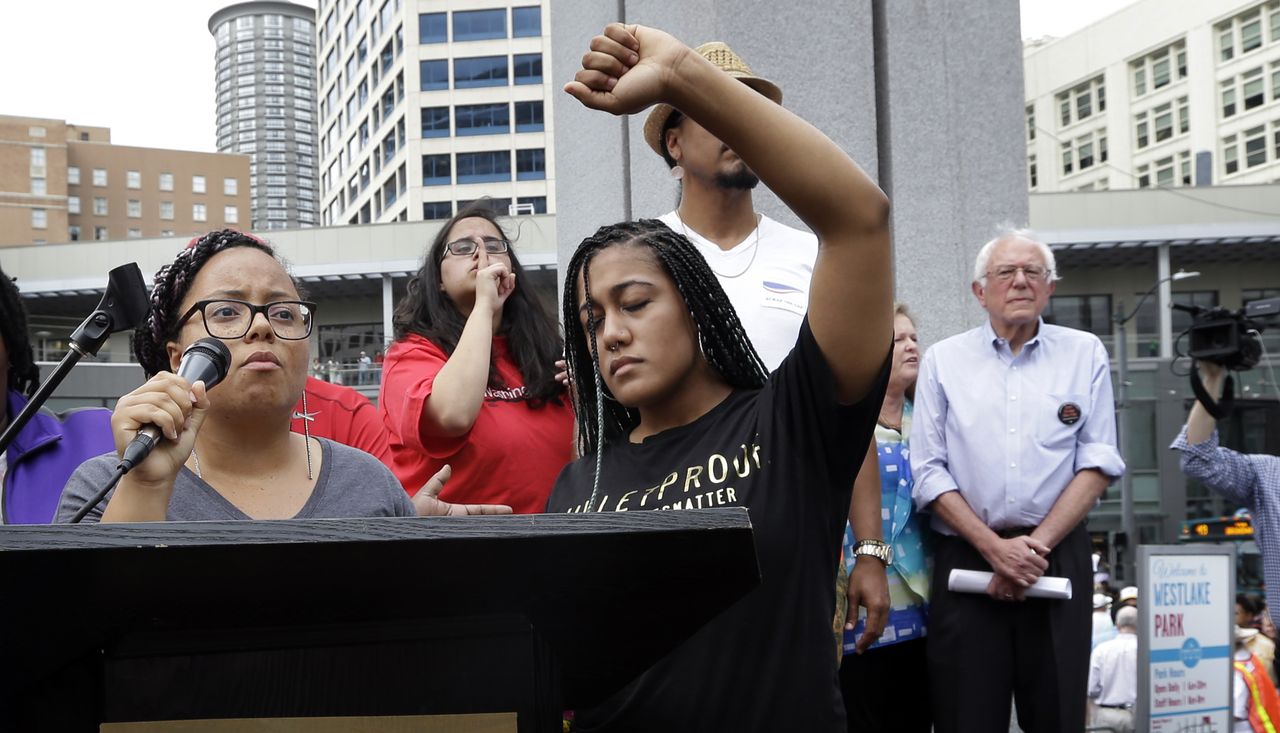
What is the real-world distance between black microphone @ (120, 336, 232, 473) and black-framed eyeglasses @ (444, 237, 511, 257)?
1.94m

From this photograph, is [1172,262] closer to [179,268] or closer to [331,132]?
[179,268]

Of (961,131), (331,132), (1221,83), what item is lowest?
(961,131)

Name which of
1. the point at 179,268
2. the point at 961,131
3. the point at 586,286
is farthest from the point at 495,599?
the point at 961,131

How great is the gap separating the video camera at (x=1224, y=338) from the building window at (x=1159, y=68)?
70727mm

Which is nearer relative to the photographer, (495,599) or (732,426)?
(495,599)

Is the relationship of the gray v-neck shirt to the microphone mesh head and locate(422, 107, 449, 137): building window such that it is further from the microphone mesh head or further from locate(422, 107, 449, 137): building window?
locate(422, 107, 449, 137): building window

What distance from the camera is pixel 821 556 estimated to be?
222 cm

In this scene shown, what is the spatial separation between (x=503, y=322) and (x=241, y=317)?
5.28 feet

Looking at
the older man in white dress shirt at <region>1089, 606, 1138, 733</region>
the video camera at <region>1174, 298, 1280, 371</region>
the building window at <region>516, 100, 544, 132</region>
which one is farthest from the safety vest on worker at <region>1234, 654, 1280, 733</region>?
the building window at <region>516, 100, 544, 132</region>

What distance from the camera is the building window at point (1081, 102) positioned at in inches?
2950

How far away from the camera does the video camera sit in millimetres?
5027

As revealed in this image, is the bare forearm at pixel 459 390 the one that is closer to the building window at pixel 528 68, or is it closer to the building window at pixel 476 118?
the building window at pixel 476 118

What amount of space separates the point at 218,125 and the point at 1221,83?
14298 cm

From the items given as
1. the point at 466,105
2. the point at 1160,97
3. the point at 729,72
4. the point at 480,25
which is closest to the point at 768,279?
the point at 729,72
